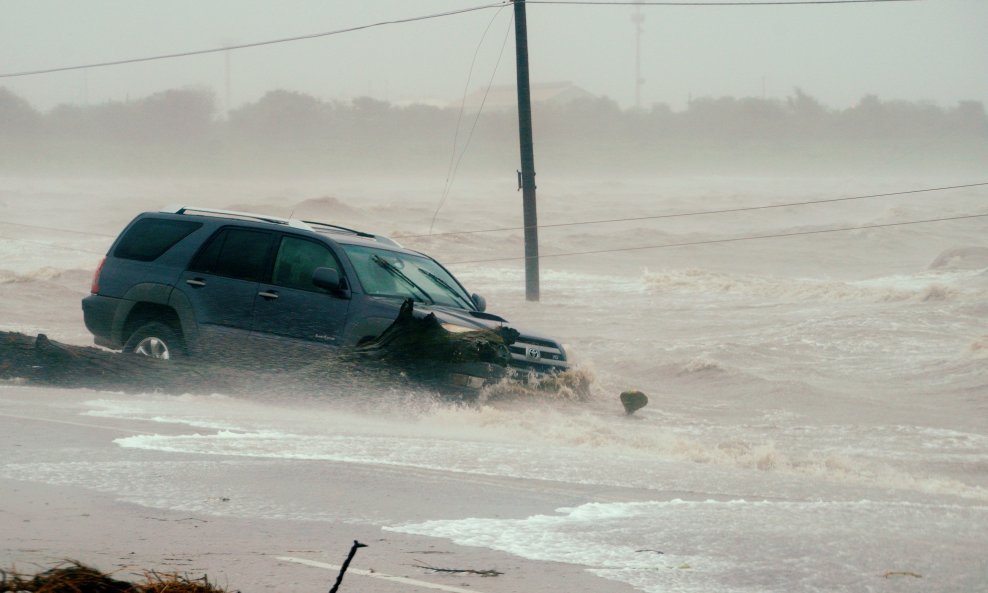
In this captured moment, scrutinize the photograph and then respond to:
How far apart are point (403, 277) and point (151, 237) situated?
8.88 feet

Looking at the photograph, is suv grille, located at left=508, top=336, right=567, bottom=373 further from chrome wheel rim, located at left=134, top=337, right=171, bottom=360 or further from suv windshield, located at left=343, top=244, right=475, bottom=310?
chrome wheel rim, located at left=134, top=337, right=171, bottom=360

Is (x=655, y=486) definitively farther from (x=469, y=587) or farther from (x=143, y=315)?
(x=143, y=315)

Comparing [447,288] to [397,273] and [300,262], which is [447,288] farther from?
[300,262]

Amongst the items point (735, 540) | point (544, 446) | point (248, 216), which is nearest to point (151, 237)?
point (248, 216)

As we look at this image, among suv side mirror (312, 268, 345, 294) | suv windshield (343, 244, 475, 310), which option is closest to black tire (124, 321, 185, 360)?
suv side mirror (312, 268, 345, 294)

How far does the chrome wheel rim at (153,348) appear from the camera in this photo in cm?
1141

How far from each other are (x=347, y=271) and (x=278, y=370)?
3.73 ft

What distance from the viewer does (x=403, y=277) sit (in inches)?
456

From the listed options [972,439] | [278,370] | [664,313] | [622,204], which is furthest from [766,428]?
[622,204]

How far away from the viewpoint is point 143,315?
1166cm

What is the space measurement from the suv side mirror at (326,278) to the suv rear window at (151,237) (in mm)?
1912

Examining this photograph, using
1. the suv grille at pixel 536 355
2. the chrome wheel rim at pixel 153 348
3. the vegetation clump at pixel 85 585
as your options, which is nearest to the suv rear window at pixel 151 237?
the chrome wheel rim at pixel 153 348

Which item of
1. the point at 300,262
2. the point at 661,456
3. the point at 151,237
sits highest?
the point at 151,237

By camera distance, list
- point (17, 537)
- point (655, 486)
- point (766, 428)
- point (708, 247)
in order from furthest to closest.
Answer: point (708, 247) → point (766, 428) → point (655, 486) → point (17, 537)
